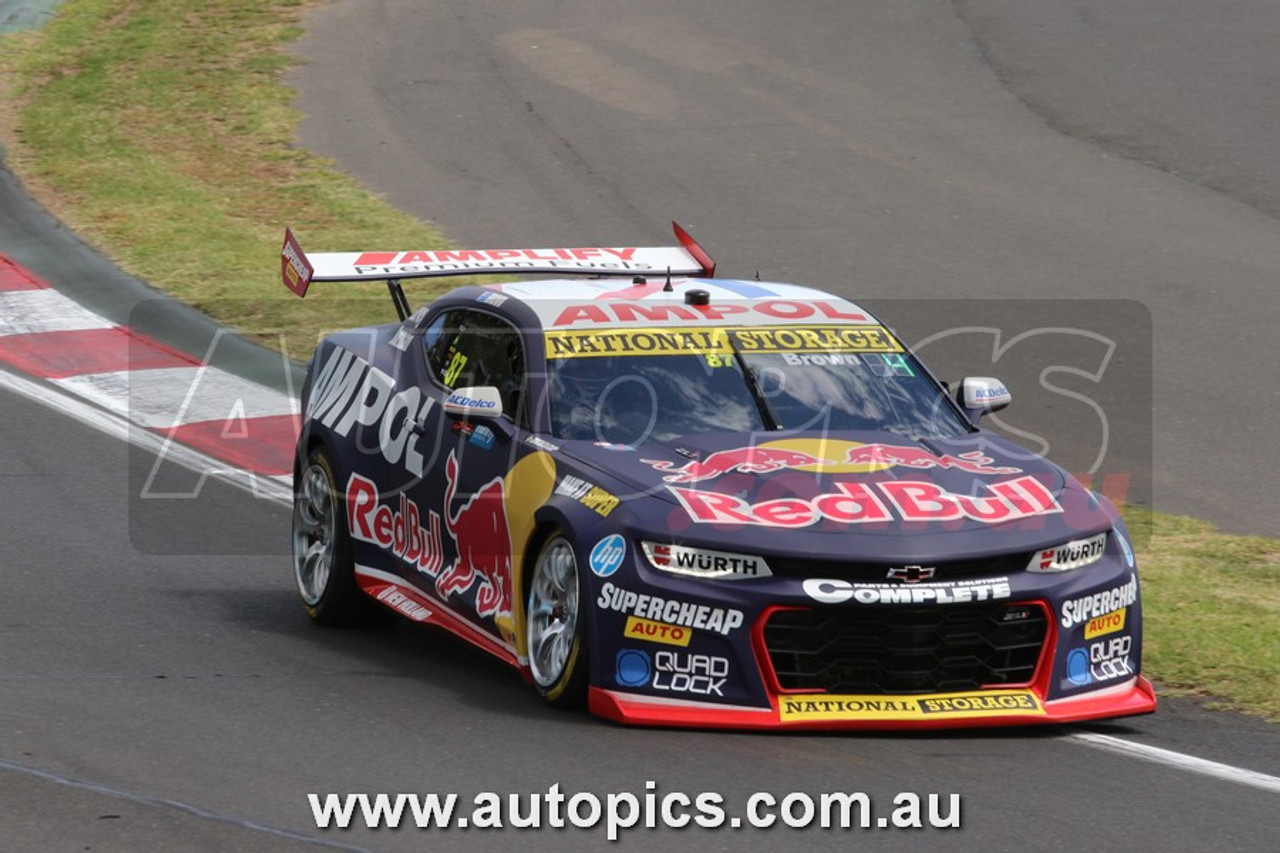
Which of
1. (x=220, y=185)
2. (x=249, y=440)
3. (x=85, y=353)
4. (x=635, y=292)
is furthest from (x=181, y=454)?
(x=220, y=185)

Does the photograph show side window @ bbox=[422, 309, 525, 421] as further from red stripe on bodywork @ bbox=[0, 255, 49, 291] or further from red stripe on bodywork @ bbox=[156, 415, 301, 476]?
red stripe on bodywork @ bbox=[0, 255, 49, 291]

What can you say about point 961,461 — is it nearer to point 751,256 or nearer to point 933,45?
point 751,256

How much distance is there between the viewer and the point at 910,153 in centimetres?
1945

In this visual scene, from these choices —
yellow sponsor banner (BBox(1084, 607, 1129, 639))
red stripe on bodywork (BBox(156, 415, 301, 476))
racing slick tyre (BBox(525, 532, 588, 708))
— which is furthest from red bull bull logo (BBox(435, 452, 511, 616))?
red stripe on bodywork (BBox(156, 415, 301, 476))

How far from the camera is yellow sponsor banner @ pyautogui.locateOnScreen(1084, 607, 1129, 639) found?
7.22 metres

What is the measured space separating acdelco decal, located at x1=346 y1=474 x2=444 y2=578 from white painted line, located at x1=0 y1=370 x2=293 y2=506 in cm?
241

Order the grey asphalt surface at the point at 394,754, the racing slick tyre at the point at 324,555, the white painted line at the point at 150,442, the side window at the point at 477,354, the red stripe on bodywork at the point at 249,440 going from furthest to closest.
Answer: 1. the red stripe on bodywork at the point at 249,440
2. the white painted line at the point at 150,442
3. the racing slick tyre at the point at 324,555
4. the side window at the point at 477,354
5. the grey asphalt surface at the point at 394,754

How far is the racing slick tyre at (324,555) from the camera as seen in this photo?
9.13 m

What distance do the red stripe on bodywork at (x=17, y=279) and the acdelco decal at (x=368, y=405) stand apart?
6761mm

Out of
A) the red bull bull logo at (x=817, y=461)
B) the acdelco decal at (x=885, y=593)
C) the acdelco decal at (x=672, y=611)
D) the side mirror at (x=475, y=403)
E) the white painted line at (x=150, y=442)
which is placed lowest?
the white painted line at (x=150, y=442)

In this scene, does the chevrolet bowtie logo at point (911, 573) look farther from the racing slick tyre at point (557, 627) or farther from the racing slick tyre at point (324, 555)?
the racing slick tyre at point (324, 555)

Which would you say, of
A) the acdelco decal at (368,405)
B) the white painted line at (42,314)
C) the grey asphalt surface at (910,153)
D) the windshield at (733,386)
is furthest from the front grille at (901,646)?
the white painted line at (42,314)

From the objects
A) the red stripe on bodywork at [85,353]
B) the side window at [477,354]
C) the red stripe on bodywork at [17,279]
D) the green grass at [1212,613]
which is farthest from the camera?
the red stripe on bodywork at [17,279]

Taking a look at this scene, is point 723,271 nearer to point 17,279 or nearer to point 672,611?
point 17,279
